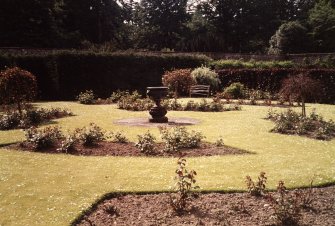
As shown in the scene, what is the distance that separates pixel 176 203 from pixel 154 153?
4126mm

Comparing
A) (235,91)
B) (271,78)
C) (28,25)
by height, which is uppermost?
(28,25)

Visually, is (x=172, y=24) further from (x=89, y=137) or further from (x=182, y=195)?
(x=182, y=195)

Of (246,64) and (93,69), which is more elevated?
(246,64)

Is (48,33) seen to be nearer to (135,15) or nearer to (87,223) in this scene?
(135,15)

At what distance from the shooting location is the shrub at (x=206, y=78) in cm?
2812

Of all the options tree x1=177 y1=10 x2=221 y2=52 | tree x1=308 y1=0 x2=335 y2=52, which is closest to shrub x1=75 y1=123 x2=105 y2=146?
tree x1=177 y1=10 x2=221 y2=52

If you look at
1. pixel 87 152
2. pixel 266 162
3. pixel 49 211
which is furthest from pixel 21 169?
pixel 266 162

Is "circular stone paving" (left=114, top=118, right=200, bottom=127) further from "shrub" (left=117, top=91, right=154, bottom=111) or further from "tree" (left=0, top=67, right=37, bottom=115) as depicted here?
"tree" (left=0, top=67, right=37, bottom=115)

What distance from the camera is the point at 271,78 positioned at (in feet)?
88.5

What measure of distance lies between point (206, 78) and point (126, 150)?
1790 cm

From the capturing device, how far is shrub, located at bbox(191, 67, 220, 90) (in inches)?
1107

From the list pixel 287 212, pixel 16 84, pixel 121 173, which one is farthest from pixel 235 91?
pixel 287 212

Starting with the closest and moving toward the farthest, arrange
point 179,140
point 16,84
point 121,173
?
point 121,173 → point 179,140 → point 16,84

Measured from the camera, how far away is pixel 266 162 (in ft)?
31.9
